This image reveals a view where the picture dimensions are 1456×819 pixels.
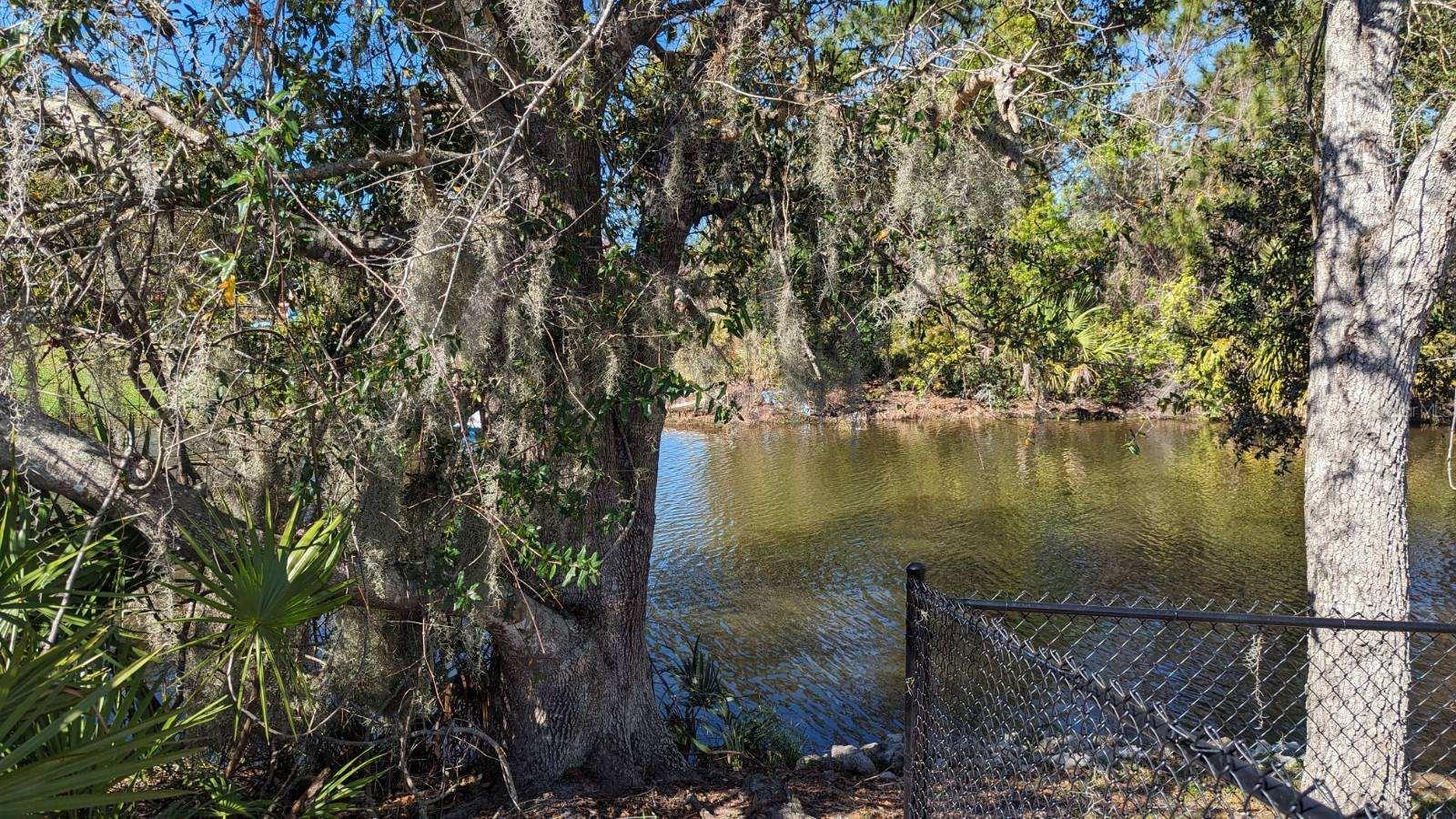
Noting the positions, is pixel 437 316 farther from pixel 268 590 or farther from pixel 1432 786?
pixel 1432 786

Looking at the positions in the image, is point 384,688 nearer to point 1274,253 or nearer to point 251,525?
point 251,525

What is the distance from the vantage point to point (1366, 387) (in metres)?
3.89

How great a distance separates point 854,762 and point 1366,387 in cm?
354

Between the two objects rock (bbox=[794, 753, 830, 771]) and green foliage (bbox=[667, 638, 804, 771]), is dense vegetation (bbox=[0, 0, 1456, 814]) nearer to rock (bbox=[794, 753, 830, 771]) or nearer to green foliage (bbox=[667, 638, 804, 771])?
green foliage (bbox=[667, 638, 804, 771])

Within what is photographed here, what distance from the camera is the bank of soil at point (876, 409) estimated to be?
14.7 ft

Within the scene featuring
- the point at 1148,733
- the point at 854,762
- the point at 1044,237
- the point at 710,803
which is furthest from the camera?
the point at 1044,237

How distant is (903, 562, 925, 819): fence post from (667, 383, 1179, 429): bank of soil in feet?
4.19

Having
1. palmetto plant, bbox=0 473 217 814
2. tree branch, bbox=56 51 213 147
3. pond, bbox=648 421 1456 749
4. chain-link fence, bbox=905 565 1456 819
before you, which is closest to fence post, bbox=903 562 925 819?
chain-link fence, bbox=905 565 1456 819

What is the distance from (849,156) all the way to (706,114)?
0.71 metres

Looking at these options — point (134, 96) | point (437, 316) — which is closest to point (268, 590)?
point (437, 316)

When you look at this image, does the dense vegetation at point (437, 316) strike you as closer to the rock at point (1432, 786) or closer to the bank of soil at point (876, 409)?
the bank of soil at point (876, 409)

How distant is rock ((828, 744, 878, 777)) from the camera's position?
5.34 metres

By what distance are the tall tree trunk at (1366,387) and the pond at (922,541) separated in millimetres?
949

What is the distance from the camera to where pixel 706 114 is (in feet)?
13.1
